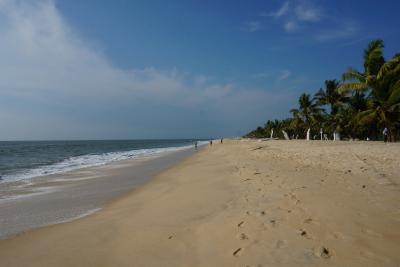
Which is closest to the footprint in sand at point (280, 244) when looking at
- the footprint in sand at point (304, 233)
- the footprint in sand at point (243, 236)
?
the footprint in sand at point (304, 233)

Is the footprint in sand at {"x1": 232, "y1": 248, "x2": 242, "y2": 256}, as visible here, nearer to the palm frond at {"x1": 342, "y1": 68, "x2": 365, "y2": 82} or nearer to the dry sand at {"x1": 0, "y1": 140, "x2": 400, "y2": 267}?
the dry sand at {"x1": 0, "y1": 140, "x2": 400, "y2": 267}

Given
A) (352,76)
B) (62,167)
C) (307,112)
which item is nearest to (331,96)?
(307,112)

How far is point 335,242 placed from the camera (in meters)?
4.02

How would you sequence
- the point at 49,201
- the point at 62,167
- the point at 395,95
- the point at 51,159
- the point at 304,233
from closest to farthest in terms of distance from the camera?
the point at 304,233, the point at 49,201, the point at 395,95, the point at 62,167, the point at 51,159

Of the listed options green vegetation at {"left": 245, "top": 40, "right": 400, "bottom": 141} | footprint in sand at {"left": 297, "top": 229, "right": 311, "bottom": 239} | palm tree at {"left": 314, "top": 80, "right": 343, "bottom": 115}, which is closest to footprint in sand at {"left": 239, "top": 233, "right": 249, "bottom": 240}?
footprint in sand at {"left": 297, "top": 229, "right": 311, "bottom": 239}

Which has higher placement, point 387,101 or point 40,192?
point 387,101

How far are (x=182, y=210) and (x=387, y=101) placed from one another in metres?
23.1

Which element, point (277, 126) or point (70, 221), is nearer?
point (70, 221)

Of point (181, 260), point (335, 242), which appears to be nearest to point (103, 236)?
point (181, 260)

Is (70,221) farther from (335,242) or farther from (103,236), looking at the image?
(335,242)

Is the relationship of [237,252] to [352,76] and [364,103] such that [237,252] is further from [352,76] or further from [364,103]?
[364,103]

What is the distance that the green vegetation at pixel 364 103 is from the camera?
22.9m

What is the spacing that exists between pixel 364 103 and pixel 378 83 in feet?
39.2

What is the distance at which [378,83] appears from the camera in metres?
23.0
